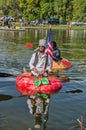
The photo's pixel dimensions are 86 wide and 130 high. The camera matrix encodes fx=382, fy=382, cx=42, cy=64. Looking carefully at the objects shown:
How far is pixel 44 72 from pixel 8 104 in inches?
104

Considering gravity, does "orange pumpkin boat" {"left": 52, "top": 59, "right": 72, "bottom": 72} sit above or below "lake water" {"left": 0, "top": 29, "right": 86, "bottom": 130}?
below

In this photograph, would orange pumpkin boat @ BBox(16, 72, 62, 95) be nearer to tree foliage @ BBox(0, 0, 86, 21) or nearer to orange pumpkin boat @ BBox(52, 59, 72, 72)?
orange pumpkin boat @ BBox(52, 59, 72, 72)

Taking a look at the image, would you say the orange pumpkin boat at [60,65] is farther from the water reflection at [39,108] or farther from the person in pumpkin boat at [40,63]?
the water reflection at [39,108]

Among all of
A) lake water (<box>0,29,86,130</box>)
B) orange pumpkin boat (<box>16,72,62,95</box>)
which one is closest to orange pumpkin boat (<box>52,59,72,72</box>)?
lake water (<box>0,29,86,130</box>)

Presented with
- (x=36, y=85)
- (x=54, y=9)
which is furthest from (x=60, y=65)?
(x=54, y=9)

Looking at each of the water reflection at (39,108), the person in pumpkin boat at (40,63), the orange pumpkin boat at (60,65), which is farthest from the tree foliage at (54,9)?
the water reflection at (39,108)

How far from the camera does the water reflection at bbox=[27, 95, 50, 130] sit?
38.4ft

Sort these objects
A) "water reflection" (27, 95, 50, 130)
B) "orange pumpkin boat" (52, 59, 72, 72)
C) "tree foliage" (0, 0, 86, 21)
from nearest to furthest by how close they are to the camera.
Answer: "water reflection" (27, 95, 50, 130) → "orange pumpkin boat" (52, 59, 72, 72) → "tree foliage" (0, 0, 86, 21)

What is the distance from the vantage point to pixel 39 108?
13.3 meters

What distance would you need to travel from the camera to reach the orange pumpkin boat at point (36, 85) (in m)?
15.6

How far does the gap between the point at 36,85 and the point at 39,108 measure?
246cm

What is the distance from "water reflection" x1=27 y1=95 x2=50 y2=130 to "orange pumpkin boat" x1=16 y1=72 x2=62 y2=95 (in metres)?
0.56

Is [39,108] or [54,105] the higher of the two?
[39,108]

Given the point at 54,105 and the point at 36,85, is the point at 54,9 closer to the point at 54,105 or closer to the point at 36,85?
the point at 36,85
